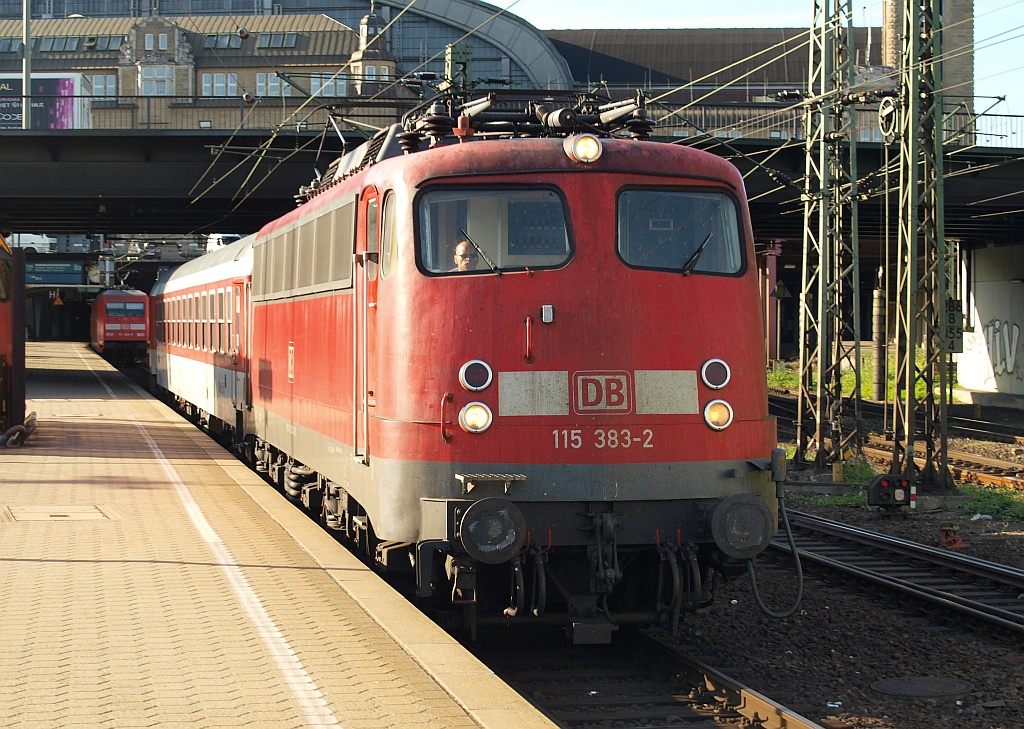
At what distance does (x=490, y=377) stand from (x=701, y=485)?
151 cm

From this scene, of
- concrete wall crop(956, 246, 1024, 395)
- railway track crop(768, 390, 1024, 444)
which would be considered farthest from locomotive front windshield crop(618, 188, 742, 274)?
concrete wall crop(956, 246, 1024, 395)

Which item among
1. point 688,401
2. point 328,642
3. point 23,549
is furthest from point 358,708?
point 23,549

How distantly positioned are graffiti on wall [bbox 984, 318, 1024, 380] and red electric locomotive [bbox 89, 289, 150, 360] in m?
33.1

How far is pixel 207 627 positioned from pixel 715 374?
3507mm

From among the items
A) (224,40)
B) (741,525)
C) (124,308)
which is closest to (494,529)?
(741,525)

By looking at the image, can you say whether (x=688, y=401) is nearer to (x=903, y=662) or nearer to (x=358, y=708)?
(x=903, y=662)

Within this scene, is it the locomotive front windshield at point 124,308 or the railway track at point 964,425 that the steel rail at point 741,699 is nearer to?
the railway track at point 964,425

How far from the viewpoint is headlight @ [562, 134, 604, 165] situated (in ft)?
26.8

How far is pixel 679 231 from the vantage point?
841 cm

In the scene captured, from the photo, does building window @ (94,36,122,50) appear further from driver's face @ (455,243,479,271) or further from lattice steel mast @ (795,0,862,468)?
driver's face @ (455,243,479,271)

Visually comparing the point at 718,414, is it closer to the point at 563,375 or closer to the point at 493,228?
the point at 563,375

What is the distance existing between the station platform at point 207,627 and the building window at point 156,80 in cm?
6702

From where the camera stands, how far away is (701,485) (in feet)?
26.5

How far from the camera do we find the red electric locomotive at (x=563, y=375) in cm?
784
